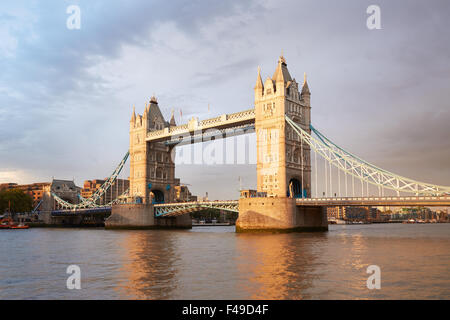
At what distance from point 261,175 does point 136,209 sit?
1152 inches

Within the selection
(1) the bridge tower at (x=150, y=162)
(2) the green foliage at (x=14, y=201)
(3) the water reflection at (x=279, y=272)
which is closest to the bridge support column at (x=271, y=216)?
(3) the water reflection at (x=279, y=272)

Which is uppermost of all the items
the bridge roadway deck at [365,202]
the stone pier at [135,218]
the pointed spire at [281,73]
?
the pointed spire at [281,73]

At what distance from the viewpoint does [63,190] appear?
120m

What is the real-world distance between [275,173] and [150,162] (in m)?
32.6

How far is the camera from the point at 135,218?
254 ft

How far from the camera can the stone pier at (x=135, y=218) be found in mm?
77250

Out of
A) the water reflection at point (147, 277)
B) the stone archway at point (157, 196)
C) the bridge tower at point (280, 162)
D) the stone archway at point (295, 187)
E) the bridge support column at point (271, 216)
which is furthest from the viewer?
the stone archway at point (157, 196)

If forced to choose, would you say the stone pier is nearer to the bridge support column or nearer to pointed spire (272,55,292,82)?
the bridge support column

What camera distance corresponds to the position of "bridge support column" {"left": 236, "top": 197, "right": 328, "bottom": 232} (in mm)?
51825

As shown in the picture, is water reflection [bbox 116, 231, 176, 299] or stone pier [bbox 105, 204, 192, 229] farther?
stone pier [bbox 105, 204, 192, 229]

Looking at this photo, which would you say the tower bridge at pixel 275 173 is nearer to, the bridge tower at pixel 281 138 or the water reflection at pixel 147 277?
the bridge tower at pixel 281 138

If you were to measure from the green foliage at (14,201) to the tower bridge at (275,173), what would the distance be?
142 ft

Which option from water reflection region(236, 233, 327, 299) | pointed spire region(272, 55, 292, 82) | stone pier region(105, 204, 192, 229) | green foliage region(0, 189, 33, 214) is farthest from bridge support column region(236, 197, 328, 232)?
green foliage region(0, 189, 33, 214)

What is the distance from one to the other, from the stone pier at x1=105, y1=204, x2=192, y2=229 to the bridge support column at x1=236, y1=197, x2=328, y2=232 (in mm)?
27392
